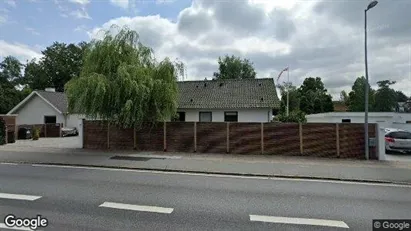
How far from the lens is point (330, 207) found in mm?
6496

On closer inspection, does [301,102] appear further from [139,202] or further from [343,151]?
[139,202]

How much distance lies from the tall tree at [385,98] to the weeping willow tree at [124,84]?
203ft

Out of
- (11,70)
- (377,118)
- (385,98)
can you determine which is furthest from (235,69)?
(11,70)

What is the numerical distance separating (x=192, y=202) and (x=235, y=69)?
46.5 meters

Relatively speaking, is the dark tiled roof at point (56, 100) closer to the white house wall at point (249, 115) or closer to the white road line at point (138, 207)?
the white house wall at point (249, 115)

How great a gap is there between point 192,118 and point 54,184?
17.4 meters

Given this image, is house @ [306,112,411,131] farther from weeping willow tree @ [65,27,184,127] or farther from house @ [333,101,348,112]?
house @ [333,101,348,112]

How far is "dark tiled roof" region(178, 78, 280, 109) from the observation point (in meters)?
24.3

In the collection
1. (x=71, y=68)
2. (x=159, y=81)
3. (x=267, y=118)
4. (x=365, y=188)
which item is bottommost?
(x=365, y=188)

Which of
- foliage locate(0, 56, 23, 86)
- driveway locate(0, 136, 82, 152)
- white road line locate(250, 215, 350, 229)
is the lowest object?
white road line locate(250, 215, 350, 229)

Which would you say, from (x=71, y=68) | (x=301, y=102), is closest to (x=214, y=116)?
(x=71, y=68)

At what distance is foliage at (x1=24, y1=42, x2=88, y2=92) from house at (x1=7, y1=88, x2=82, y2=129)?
906 inches

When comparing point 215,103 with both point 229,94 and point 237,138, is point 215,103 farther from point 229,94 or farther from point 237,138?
point 237,138

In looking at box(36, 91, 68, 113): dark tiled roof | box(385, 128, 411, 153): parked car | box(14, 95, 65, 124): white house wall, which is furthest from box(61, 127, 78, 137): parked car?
box(385, 128, 411, 153): parked car
